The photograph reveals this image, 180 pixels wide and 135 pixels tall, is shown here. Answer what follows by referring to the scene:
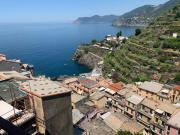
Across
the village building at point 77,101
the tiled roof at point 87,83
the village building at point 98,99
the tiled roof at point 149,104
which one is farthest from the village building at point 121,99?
the tiled roof at point 87,83

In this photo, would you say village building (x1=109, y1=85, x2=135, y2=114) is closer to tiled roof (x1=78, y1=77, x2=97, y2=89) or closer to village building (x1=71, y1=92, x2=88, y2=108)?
village building (x1=71, y1=92, x2=88, y2=108)

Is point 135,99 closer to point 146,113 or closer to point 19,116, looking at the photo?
point 146,113

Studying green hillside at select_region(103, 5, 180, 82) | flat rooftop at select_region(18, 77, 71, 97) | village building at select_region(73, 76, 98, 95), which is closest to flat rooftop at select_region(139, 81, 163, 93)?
green hillside at select_region(103, 5, 180, 82)

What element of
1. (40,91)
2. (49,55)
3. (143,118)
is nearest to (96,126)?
(143,118)

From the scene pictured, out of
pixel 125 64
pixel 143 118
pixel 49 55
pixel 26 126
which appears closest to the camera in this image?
pixel 26 126

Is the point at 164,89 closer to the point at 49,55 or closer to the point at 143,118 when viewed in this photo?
the point at 143,118

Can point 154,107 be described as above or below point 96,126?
above

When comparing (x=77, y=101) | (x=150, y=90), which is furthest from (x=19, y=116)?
(x=150, y=90)
